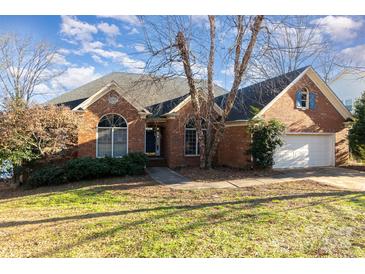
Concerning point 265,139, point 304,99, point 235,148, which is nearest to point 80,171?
point 235,148

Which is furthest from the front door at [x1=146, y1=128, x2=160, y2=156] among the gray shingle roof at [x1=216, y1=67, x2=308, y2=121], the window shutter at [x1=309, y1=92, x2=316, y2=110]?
the window shutter at [x1=309, y1=92, x2=316, y2=110]

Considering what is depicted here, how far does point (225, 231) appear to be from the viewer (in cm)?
551

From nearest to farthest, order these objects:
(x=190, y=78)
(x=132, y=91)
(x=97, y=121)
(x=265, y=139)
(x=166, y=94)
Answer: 1. (x=190, y=78)
2. (x=265, y=139)
3. (x=97, y=121)
4. (x=132, y=91)
5. (x=166, y=94)

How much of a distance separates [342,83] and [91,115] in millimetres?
28843

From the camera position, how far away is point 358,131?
613 inches

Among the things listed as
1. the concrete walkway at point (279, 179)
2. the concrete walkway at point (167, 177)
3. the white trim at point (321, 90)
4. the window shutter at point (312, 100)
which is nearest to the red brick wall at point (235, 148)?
the white trim at point (321, 90)

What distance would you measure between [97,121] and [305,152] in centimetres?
1249

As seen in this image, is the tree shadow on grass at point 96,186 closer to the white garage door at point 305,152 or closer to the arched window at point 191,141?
the arched window at point 191,141

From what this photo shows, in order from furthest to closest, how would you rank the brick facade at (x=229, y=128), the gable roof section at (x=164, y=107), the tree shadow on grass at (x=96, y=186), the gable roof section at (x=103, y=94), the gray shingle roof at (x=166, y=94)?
1. the gable roof section at (x=164, y=107)
2. the gray shingle roof at (x=166, y=94)
3. the brick facade at (x=229, y=128)
4. the gable roof section at (x=103, y=94)
5. the tree shadow on grass at (x=96, y=186)

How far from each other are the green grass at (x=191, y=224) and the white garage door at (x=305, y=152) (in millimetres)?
5808

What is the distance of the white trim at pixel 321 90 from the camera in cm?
1487

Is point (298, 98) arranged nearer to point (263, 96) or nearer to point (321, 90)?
point (321, 90)

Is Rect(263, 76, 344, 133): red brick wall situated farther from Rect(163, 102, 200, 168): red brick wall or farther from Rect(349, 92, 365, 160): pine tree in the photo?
Rect(163, 102, 200, 168): red brick wall
